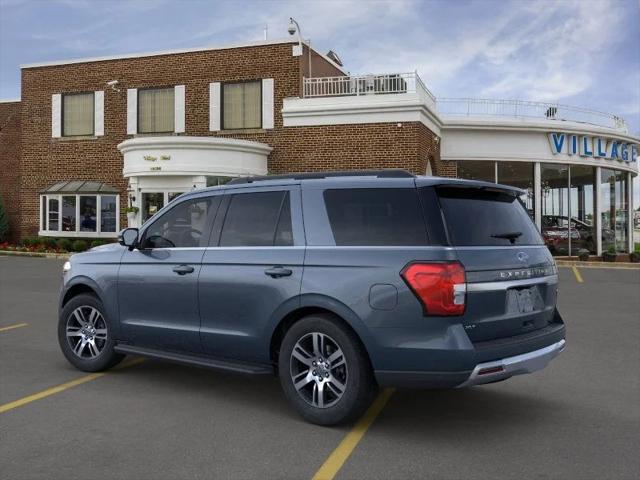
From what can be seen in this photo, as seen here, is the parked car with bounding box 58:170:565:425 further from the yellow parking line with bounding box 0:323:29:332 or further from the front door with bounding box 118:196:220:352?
the yellow parking line with bounding box 0:323:29:332

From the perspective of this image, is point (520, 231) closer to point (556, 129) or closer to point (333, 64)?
point (556, 129)

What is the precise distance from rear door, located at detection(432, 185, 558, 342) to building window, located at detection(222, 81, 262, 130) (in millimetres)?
19552

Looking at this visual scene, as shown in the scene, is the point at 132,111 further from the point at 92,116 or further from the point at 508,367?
the point at 508,367

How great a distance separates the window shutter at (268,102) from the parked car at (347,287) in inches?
709

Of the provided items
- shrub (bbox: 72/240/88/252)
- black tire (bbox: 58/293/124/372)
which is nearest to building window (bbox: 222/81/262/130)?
shrub (bbox: 72/240/88/252)

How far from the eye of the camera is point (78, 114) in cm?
2669

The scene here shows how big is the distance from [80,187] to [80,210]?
92 centimetres

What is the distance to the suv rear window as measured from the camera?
15.1 ft

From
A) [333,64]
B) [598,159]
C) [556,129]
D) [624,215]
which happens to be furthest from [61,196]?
[624,215]

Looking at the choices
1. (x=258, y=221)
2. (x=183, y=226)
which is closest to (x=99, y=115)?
(x=183, y=226)

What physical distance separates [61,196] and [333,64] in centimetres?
1240

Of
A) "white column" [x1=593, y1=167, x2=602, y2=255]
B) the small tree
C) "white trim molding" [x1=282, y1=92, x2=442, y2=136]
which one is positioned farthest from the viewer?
the small tree

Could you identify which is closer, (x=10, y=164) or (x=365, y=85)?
(x=365, y=85)

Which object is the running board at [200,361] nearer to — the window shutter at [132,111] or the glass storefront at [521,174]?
the window shutter at [132,111]
